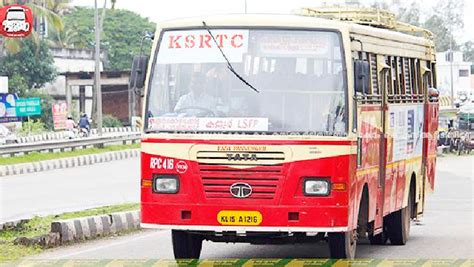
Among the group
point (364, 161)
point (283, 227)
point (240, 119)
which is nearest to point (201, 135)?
point (240, 119)

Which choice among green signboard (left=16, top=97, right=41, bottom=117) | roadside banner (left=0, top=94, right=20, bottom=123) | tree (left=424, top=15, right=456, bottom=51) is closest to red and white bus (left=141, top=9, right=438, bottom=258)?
roadside banner (left=0, top=94, right=20, bottom=123)

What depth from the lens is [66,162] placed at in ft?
133

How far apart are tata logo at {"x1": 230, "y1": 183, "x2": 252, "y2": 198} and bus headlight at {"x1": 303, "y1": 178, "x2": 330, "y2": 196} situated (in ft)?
1.74

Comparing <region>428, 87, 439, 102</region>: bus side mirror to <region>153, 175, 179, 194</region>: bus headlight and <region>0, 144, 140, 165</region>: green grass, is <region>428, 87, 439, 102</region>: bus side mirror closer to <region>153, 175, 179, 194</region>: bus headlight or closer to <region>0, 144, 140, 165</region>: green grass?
<region>153, 175, 179, 194</region>: bus headlight

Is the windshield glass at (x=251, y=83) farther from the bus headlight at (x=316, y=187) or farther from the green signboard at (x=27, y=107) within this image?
the green signboard at (x=27, y=107)

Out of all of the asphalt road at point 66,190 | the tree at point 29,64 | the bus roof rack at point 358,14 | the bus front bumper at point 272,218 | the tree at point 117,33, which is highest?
the tree at point 117,33

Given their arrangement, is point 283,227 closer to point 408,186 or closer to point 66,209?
point 408,186

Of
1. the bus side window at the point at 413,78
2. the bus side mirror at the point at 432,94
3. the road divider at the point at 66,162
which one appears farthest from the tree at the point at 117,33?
the bus side window at the point at 413,78

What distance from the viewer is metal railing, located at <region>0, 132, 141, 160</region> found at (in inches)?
1544

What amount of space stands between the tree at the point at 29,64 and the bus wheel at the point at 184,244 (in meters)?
59.0

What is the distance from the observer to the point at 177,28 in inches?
484

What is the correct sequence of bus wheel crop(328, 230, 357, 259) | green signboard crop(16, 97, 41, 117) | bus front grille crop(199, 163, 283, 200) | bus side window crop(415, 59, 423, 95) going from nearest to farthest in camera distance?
1. bus front grille crop(199, 163, 283, 200)
2. bus wheel crop(328, 230, 357, 259)
3. bus side window crop(415, 59, 423, 95)
4. green signboard crop(16, 97, 41, 117)

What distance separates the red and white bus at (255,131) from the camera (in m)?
11.6

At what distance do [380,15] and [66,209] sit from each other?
7999mm
